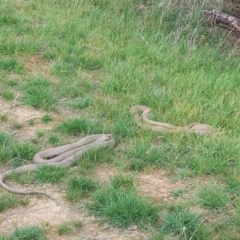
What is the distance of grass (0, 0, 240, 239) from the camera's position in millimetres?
4438

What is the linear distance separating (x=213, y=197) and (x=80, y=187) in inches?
39.4

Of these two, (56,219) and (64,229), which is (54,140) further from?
(64,229)

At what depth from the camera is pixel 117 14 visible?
8383mm

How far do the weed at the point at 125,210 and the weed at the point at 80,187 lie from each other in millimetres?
173

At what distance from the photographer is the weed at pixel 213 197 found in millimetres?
4285

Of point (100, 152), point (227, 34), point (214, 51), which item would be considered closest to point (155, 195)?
point (100, 152)

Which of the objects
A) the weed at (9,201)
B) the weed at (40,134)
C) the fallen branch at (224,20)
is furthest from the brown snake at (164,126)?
the fallen branch at (224,20)

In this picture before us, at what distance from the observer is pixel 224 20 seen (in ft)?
25.5

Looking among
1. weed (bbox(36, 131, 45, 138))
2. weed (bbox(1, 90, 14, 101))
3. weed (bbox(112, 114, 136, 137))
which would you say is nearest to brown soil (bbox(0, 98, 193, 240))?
weed (bbox(36, 131, 45, 138))

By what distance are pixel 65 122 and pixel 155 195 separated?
1.39m

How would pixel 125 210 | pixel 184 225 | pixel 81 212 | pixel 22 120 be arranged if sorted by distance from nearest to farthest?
1. pixel 184 225
2. pixel 125 210
3. pixel 81 212
4. pixel 22 120

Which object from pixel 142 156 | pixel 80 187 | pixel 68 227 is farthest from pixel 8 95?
pixel 68 227

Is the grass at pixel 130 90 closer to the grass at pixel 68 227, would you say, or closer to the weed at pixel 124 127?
the weed at pixel 124 127

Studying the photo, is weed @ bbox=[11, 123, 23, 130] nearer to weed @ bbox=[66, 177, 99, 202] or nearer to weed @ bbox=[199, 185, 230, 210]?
weed @ bbox=[66, 177, 99, 202]
